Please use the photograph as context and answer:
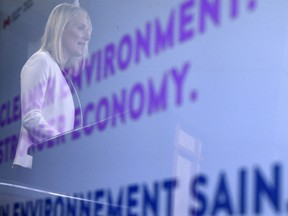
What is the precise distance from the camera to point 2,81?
2.22 m

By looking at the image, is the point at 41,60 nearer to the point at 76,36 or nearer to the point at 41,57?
the point at 41,57

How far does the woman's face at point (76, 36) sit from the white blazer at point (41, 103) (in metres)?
0.08

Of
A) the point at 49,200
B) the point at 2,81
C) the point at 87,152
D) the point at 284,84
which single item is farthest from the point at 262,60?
the point at 2,81

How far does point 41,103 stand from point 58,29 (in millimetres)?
256

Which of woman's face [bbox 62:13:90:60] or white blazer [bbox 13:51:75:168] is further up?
woman's face [bbox 62:13:90:60]

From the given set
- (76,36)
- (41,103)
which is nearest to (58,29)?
(76,36)

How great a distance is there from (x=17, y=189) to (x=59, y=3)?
0.62m

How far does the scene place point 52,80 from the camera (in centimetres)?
210

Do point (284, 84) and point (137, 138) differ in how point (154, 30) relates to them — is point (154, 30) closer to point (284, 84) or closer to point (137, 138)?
point (137, 138)

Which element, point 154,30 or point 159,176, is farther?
point 154,30

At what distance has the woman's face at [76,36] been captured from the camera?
6.44 ft

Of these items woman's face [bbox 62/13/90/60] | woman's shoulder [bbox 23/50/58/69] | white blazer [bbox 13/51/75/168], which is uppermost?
woman's face [bbox 62/13/90/60]

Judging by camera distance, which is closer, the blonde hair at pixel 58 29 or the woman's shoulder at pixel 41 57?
the blonde hair at pixel 58 29

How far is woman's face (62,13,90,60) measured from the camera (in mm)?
1963
